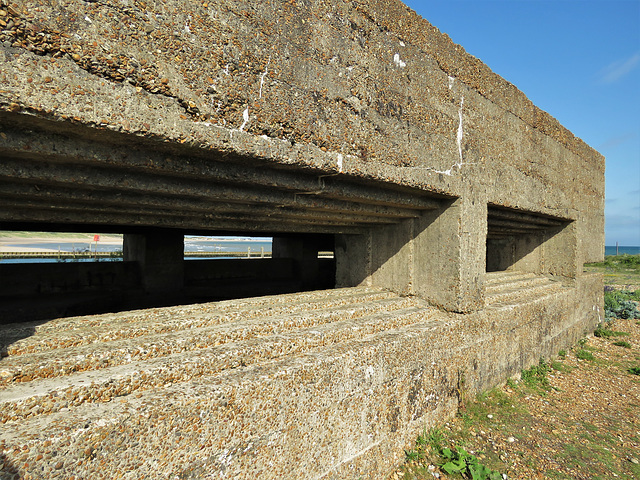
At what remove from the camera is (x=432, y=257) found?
365 cm

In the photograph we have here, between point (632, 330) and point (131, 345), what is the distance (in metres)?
10.3

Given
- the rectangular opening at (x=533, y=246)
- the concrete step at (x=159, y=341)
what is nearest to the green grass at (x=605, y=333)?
the rectangular opening at (x=533, y=246)

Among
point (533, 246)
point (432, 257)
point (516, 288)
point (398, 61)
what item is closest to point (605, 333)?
point (533, 246)

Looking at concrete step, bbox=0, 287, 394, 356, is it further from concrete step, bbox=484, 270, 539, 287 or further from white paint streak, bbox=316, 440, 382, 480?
concrete step, bbox=484, 270, 539, 287

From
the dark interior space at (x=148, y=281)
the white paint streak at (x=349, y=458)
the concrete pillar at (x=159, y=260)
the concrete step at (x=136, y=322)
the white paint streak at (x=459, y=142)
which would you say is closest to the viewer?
the concrete step at (x=136, y=322)

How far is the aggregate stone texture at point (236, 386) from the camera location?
1454 mm

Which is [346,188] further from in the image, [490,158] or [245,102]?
[490,158]

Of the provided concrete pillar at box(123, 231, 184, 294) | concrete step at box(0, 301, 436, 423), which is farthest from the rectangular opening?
concrete pillar at box(123, 231, 184, 294)

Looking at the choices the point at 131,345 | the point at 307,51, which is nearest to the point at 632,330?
the point at 307,51

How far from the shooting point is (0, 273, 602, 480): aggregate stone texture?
57.2 inches

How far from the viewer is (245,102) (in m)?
2.01

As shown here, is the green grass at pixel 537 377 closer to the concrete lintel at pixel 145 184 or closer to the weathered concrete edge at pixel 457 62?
the weathered concrete edge at pixel 457 62

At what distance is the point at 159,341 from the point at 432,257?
2778 millimetres

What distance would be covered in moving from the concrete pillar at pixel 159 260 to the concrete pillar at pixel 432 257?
3.70 metres
